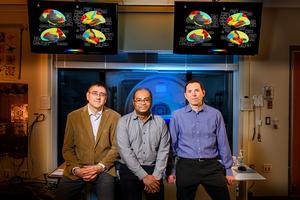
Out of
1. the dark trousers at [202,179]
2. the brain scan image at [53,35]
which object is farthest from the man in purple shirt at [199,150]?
the brain scan image at [53,35]

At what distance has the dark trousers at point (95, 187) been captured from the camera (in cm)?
192

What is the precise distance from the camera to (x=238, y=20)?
2379mm

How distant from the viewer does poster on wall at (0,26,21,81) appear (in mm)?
2826

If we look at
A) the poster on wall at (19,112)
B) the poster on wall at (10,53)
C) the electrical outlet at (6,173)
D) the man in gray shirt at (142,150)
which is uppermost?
the poster on wall at (10,53)

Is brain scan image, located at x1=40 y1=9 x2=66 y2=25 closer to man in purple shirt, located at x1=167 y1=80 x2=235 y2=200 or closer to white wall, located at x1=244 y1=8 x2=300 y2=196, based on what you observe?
man in purple shirt, located at x1=167 y1=80 x2=235 y2=200

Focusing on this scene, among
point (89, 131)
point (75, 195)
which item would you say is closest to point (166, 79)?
point (89, 131)

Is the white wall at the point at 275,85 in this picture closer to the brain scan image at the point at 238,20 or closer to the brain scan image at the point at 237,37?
the brain scan image at the point at 237,37

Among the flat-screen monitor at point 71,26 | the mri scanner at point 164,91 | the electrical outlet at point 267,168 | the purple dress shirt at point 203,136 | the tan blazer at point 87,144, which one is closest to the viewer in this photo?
the purple dress shirt at point 203,136

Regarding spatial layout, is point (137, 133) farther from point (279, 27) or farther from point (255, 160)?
point (279, 27)

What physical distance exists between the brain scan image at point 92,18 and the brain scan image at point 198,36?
118 centimetres

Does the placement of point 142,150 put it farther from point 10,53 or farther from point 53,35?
point 10,53

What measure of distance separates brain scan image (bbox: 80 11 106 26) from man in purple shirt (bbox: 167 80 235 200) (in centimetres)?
147

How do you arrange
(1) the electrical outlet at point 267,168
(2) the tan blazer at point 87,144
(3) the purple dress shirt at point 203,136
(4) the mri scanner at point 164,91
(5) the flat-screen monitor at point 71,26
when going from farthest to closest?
(4) the mri scanner at point 164,91 < (1) the electrical outlet at point 267,168 < (5) the flat-screen monitor at point 71,26 < (2) the tan blazer at point 87,144 < (3) the purple dress shirt at point 203,136

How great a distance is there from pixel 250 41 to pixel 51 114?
308 cm
